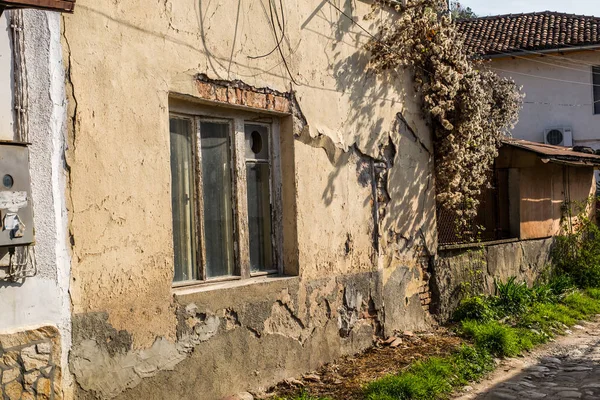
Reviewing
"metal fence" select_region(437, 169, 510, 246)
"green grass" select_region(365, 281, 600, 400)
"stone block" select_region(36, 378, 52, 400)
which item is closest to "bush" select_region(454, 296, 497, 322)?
"green grass" select_region(365, 281, 600, 400)

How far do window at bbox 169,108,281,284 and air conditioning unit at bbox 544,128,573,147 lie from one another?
16.2 meters

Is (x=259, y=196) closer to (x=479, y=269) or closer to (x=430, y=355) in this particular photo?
(x=430, y=355)

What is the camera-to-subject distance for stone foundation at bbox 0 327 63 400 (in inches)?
161

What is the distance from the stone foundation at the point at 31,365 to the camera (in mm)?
4102

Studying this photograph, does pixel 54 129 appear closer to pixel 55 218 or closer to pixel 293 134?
pixel 55 218

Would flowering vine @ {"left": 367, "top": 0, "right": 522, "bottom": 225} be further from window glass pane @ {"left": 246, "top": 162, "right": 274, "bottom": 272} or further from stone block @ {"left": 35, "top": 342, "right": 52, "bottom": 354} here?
stone block @ {"left": 35, "top": 342, "right": 52, "bottom": 354}

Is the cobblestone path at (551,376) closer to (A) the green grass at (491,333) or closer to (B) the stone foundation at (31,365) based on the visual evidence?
(A) the green grass at (491,333)

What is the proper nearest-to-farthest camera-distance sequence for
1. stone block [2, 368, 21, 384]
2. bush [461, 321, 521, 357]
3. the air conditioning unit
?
stone block [2, 368, 21, 384]
bush [461, 321, 521, 357]
the air conditioning unit

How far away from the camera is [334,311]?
23.7 ft

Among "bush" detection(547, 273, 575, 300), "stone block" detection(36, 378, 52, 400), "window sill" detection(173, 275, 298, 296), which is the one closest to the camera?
"stone block" detection(36, 378, 52, 400)

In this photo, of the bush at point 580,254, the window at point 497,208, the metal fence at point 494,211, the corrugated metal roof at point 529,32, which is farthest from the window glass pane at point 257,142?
the corrugated metal roof at point 529,32

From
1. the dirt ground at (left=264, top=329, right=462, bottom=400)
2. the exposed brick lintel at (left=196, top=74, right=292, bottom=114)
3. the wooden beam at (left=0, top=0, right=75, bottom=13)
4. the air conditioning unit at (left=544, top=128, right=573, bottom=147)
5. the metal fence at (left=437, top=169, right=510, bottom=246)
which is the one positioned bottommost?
the dirt ground at (left=264, top=329, right=462, bottom=400)

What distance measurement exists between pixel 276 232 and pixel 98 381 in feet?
8.06

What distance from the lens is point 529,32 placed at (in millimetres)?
21734
